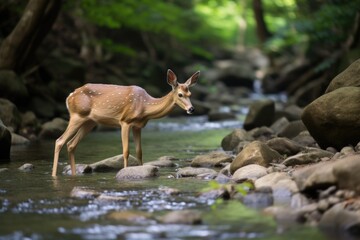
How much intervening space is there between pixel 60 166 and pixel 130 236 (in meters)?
5.48

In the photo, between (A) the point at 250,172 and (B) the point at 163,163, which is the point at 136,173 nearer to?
(B) the point at 163,163

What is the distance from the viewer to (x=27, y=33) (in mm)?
16812

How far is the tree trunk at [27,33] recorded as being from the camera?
16.6 m

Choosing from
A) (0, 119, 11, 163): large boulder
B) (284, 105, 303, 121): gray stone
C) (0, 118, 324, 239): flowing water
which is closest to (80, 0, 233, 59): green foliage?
(284, 105, 303, 121): gray stone

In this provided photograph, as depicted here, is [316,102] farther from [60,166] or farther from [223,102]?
[223,102]

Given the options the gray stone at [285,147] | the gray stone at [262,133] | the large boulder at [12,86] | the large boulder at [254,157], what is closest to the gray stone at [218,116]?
the large boulder at [12,86]

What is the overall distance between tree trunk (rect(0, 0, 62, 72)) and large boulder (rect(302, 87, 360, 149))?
8.58 m

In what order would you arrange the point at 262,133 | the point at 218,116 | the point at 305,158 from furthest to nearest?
the point at 218,116 < the point at 262,133 < the point at 305,158

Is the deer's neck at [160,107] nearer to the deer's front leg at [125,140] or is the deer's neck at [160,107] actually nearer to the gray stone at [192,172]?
the deer's front leg at [125,140]

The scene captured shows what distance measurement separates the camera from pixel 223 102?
28656mm

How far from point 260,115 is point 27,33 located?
605 centimetres

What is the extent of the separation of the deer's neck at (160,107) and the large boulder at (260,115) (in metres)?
6.67

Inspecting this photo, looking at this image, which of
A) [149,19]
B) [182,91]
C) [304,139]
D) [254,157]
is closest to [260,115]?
[304,139]

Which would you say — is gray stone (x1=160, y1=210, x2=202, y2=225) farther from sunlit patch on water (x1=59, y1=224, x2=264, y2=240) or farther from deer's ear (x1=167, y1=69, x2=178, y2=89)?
deer's ear (x1=167, y1=69, x2=178, y2=89)
